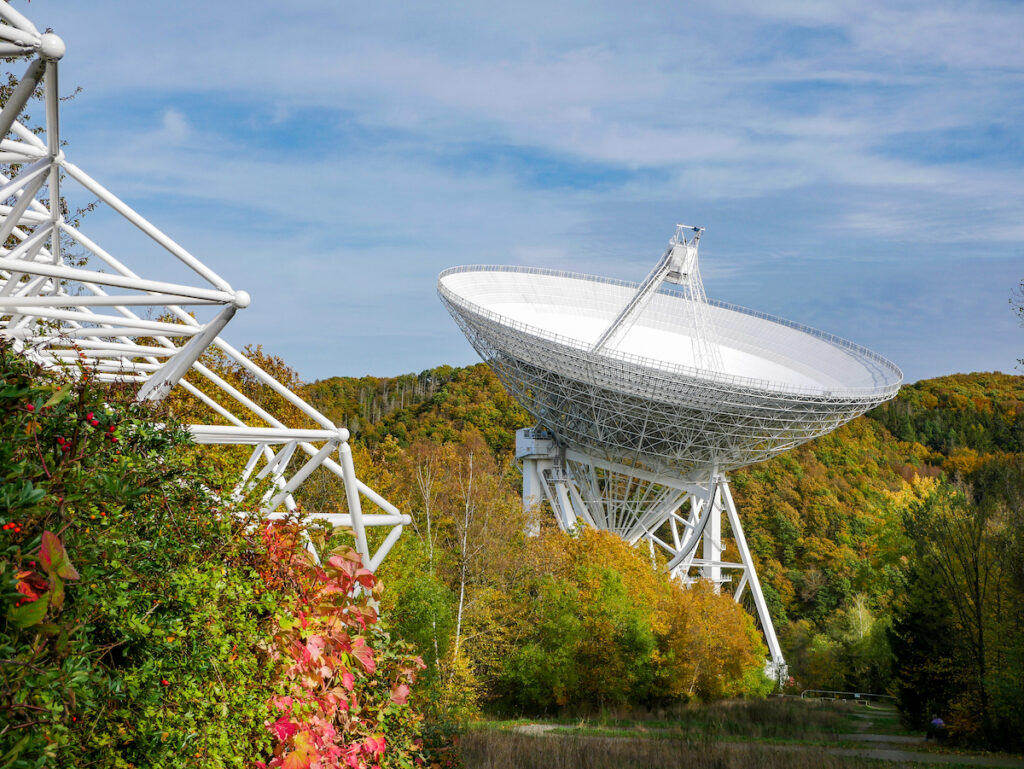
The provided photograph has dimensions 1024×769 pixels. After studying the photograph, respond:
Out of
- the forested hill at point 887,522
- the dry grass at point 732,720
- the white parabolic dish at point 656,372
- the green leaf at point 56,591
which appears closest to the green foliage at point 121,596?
the green leaf at point 56,591

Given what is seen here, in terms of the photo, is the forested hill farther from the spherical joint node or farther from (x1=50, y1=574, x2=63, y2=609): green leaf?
(x1=50, y1=574, x2=63, y2=609): green leaf

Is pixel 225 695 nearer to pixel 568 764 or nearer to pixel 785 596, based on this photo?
pixel 568 764

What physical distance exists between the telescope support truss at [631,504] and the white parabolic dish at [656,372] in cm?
79

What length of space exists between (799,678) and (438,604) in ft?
105

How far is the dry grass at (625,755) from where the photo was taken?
1507 centimetres

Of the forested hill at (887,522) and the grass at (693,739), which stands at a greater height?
the forested hill at (887,522)

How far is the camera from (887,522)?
55.8 meters

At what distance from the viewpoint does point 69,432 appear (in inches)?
179

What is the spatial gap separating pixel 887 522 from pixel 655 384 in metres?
33.0

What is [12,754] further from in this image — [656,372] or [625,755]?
[656,372]

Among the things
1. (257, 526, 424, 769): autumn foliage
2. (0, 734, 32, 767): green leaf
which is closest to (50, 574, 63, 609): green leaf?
(0, 734, 32, 767): green leaf

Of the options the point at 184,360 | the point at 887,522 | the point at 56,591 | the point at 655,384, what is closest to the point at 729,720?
the point at 655,384

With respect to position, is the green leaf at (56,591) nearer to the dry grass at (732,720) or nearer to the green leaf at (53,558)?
the green leaf at (53,558)

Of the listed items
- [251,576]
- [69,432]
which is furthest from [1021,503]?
[69,432]
